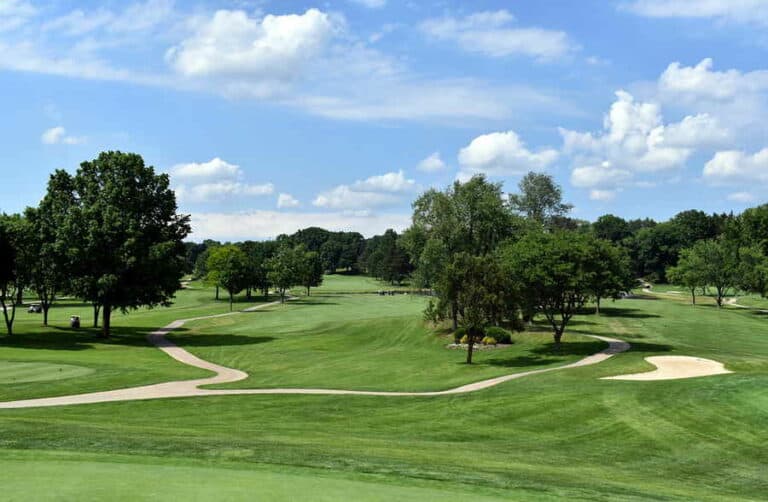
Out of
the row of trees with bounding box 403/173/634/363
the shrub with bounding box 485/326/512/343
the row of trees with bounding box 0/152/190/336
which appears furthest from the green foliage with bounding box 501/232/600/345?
the row of trees with bounding box 0/152/190/336

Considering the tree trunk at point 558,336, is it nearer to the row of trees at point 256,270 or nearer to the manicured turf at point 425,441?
the manicured turf at point 425,441

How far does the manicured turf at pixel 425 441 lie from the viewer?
43.3 feet

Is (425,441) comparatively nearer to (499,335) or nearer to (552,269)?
(552,269)

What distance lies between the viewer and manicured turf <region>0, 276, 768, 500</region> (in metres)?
13.2

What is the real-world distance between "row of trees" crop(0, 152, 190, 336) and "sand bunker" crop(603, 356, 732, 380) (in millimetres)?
44999

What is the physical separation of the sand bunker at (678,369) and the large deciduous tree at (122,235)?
44981 millimetres

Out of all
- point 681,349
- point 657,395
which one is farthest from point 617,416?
point 681,349

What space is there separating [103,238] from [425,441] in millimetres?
47601

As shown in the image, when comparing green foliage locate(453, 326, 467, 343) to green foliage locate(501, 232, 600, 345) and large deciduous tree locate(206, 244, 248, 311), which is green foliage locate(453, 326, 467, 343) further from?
large deciduous tree locate(206, 244, 248, 311)

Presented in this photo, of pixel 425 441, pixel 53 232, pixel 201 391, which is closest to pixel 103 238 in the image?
pixel 53 232

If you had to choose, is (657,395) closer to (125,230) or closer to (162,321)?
(125,230)

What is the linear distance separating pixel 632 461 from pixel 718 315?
68.2 m

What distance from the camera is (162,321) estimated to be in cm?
8875

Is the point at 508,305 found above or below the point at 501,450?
above
